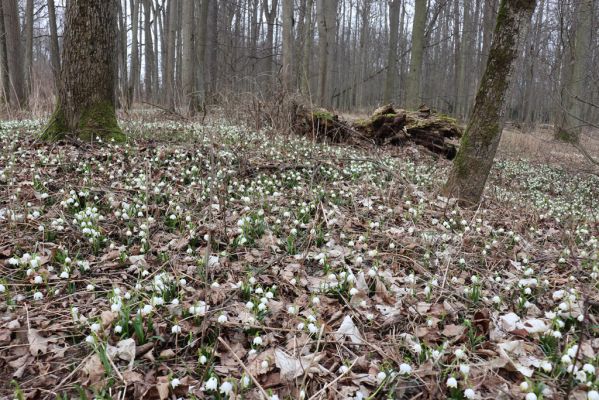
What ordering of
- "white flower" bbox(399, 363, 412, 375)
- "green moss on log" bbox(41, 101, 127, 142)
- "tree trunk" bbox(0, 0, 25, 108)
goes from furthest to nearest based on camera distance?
1. "tree trunk" bbox(0, 0, 25, 108)
2. "green moss on log" bbox(41, 101, 127, 142)
3. "white flower" bbox(399, 363, 412, 375)

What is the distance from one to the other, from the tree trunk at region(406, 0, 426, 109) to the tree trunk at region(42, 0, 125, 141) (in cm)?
998

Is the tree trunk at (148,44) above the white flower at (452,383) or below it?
above

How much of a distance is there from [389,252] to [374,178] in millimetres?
2818

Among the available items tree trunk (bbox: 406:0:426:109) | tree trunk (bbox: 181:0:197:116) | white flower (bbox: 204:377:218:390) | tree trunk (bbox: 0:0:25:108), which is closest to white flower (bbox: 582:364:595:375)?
white flower (bbox: 204:377:218:390)

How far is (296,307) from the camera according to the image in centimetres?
294

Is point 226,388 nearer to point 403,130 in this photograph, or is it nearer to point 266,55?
point 403,130

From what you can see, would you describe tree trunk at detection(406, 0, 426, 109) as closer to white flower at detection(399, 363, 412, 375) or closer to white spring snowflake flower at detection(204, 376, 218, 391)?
white flower at detection(399, 363, 412, 375)

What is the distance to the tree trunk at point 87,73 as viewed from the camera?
605 centimetres

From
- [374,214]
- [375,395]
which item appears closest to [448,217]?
[374,214]

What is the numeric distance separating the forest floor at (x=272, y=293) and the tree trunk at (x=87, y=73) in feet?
2.65

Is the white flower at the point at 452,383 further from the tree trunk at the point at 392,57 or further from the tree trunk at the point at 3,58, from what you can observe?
the tree trunk at the point at 392,57

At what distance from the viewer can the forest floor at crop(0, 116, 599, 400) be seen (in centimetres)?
234

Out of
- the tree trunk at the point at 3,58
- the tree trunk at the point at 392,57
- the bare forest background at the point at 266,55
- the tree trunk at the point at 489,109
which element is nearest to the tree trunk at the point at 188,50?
the bare forest background at the point at 266,55

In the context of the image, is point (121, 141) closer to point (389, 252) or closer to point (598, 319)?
point (389, 252)
